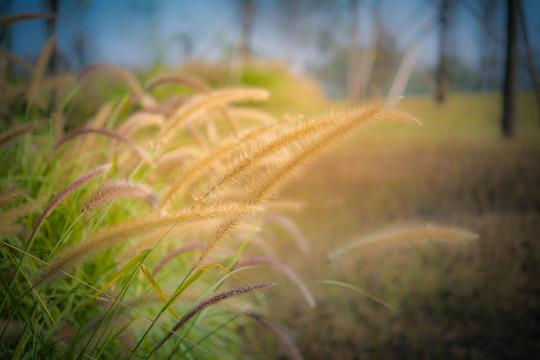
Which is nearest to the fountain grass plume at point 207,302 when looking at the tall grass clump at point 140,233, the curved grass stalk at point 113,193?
the tall grass clump at point 140,233

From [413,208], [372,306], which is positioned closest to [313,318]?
[372,306]

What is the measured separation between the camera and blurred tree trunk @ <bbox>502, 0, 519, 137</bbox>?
3.17 feet

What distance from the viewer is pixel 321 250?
1013mm

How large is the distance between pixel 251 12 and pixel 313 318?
4396mm

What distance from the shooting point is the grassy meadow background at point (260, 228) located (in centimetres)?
33

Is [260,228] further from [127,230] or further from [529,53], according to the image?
[529,53]

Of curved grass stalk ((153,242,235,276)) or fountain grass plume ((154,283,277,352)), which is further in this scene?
curved grass stalk ((153,242,235,276))

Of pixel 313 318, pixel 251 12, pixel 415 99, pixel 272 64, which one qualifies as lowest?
pixel 313 318

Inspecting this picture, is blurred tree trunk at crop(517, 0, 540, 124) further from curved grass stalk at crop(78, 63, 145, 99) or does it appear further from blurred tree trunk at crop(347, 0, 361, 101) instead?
curved grass stalk at crop(78, 63, 145, 99)

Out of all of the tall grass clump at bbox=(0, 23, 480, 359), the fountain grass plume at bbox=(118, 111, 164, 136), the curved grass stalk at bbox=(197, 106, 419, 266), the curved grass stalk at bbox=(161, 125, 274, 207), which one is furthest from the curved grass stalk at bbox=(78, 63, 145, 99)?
the curved grass stalk at bbox=(197, 106, 419, 266)

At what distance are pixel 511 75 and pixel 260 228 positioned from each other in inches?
40.7

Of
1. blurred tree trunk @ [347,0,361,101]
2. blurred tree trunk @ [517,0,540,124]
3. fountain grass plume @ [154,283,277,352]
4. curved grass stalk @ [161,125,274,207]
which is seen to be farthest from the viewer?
blurred tree trunk @ [347,0,361,101]

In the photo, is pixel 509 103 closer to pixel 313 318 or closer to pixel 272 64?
pixel 313 318

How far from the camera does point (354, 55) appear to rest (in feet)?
5.37
